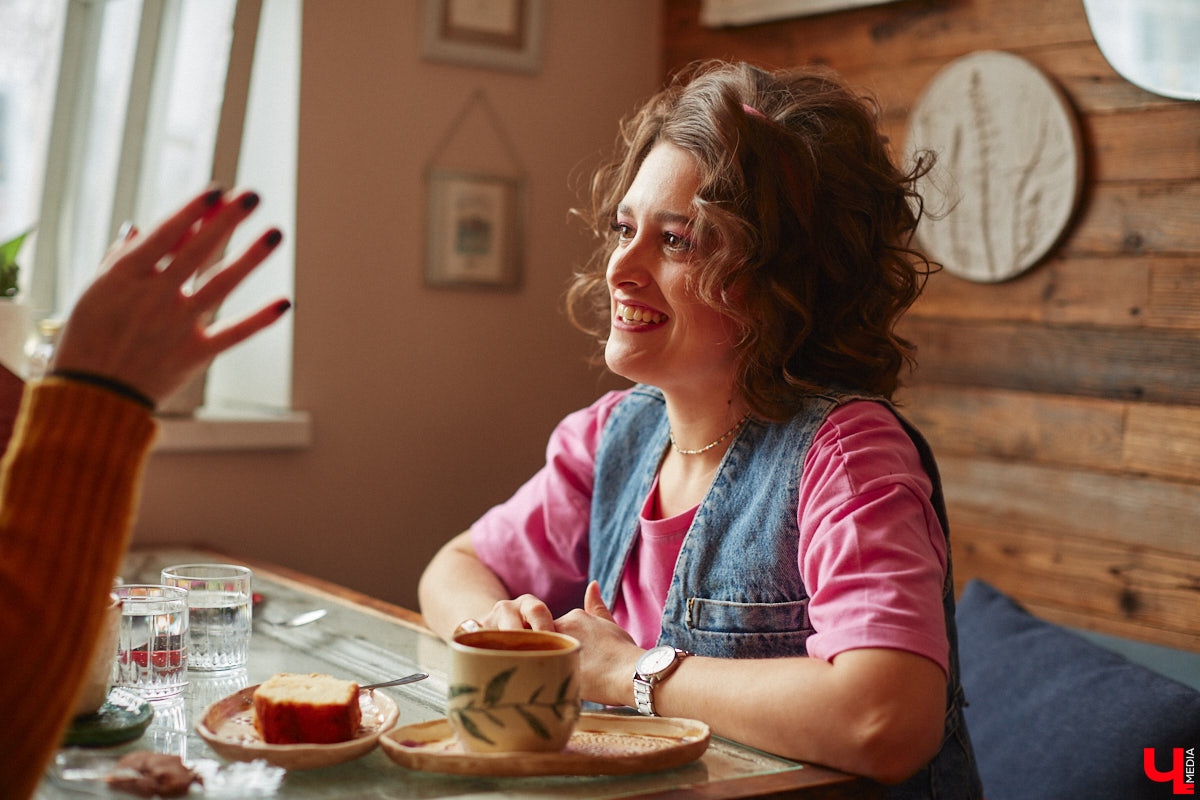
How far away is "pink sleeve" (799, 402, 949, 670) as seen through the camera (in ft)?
3.45

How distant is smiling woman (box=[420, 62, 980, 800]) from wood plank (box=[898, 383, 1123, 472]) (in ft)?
2.22

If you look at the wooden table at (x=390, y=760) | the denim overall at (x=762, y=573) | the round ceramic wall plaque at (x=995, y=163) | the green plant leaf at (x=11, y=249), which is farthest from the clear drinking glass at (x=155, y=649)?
the round ceramic wall plaque at (x=995, y=163)

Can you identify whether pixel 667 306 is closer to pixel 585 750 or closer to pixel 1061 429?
pixel 585 750

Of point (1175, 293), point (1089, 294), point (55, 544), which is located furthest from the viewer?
point (1089, 294)

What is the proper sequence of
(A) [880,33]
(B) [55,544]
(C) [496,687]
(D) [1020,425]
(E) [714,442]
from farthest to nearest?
(A) [880,33] < (D) [1020,425] < (E) [714,442] < (C) [496,687] < (B) [55,544]

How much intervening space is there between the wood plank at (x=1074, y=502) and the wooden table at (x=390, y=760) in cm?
117

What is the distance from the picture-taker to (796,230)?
137 cm

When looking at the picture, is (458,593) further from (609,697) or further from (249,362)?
(249,362)

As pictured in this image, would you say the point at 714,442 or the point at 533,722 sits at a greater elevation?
the point at 714,442

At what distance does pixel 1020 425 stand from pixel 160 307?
1745 mm

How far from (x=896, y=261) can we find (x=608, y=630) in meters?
0.57

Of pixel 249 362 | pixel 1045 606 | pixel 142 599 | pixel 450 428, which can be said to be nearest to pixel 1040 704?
pixel 1045 606

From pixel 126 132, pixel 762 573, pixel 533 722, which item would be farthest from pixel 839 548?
pixel 126 132

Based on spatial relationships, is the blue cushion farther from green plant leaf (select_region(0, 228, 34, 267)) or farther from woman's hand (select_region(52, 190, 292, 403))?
green plant leaf (select_region(0, 228, 34, 267))
